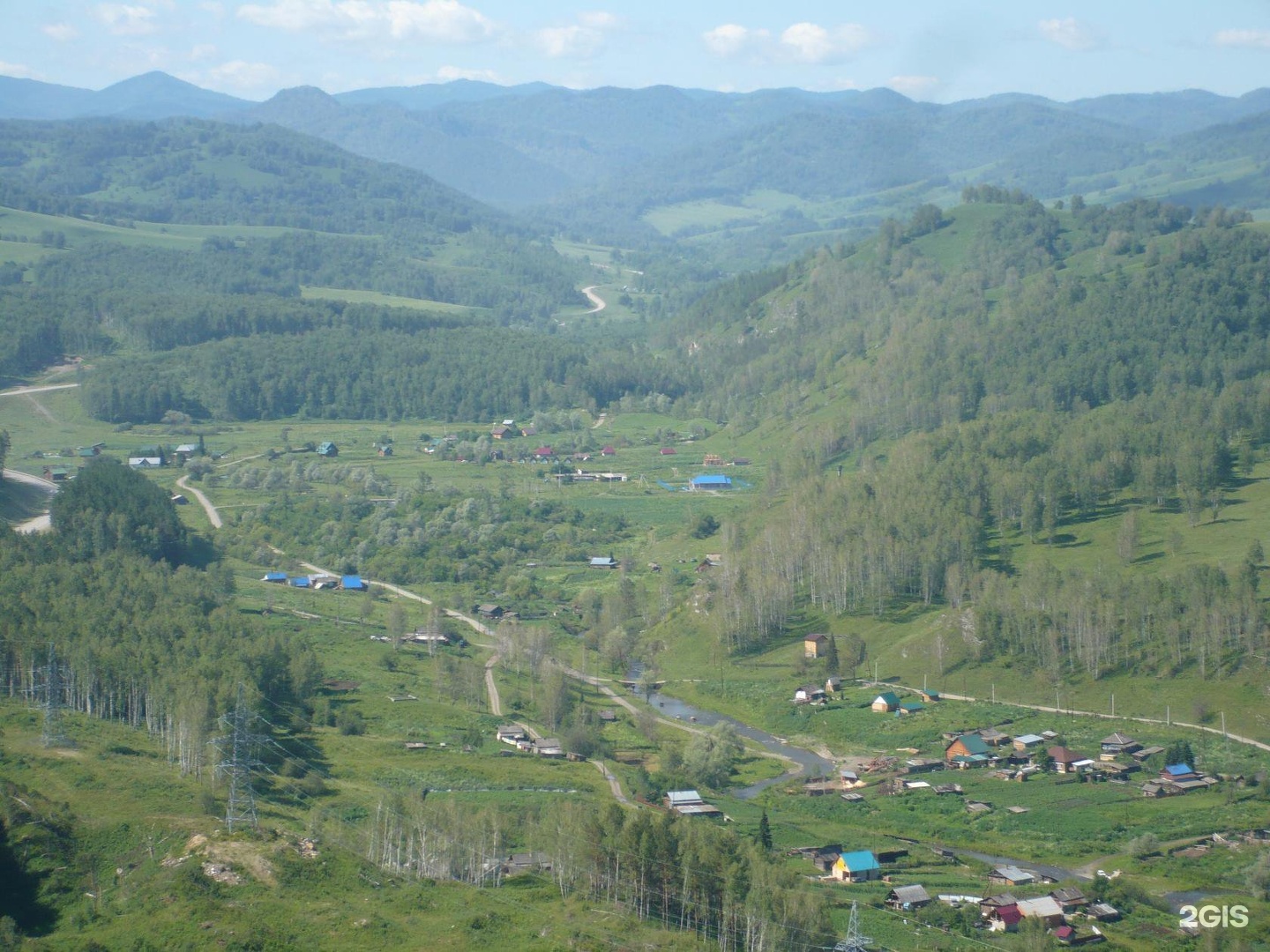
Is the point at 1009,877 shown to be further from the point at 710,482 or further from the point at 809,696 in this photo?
the point at 710,482

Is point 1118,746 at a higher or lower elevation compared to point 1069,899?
lower

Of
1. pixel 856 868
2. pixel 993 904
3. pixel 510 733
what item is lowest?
pixel 510 733

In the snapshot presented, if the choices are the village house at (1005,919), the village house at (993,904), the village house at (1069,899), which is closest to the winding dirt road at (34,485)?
the village house at (993,904)

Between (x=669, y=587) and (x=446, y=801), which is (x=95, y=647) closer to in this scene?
(x=446, y=801)

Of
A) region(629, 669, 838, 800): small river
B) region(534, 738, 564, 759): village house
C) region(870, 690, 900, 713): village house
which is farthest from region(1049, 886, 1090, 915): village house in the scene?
region(534, 738, 564, 759): village house

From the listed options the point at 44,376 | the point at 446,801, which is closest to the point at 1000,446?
the point at 446,801

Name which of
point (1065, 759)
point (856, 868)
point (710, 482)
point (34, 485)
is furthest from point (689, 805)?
point (34, 485)
